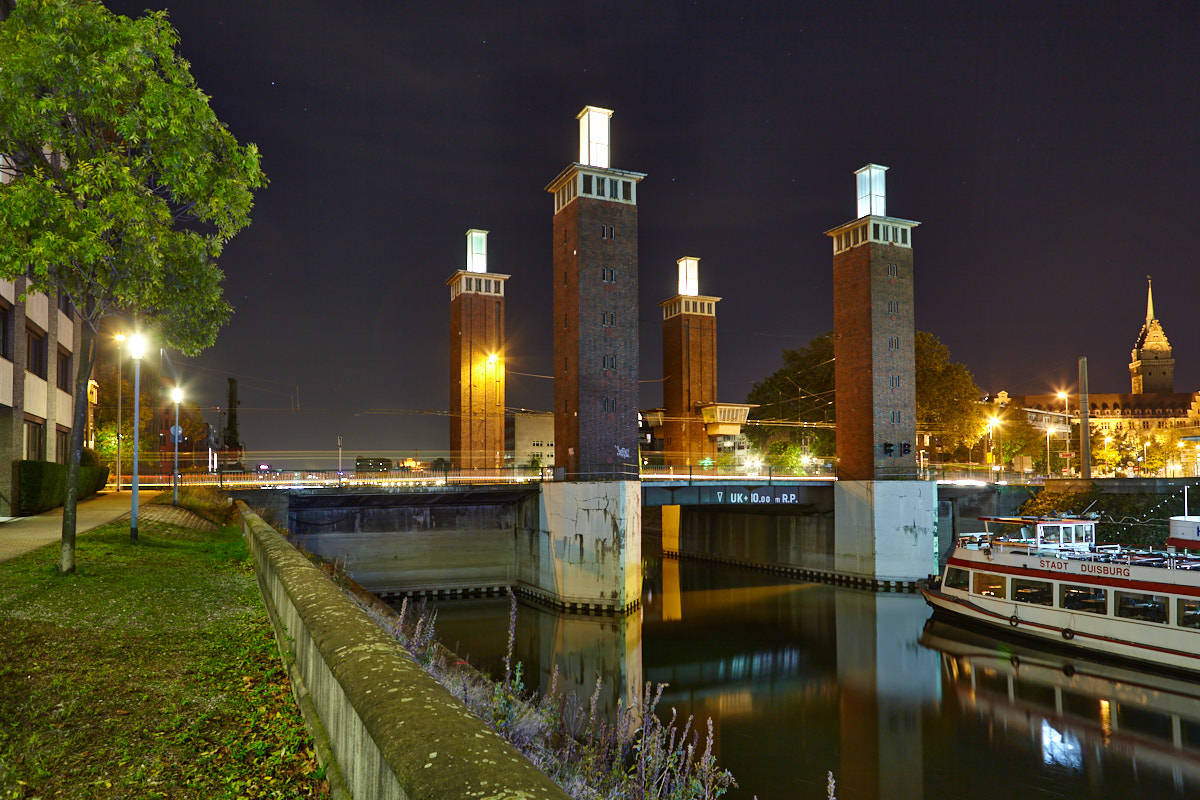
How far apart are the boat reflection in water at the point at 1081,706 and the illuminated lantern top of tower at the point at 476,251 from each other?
42.5m

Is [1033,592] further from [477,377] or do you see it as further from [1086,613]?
[477,377]

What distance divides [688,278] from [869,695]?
146 ft

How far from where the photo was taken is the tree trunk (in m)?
12.3

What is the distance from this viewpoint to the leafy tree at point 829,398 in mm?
62031

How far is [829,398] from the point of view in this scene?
208 feet

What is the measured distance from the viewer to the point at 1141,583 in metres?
25.6

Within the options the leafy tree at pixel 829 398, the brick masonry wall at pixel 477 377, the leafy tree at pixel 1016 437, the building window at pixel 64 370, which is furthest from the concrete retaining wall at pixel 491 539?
the leafy tree at pixel 1016 437

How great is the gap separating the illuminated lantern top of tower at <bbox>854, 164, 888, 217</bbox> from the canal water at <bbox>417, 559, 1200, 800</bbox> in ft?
72.8

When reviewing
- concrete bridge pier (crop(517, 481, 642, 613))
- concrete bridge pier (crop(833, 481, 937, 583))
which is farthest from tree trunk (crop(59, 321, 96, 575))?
concrete bridge pier (crop(833, 481, 937, 583))

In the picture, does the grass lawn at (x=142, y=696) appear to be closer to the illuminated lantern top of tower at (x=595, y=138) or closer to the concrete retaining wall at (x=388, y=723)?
the concrete retaining wall at (x=388, y=723)

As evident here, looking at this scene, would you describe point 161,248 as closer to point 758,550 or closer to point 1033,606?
point 1033,606

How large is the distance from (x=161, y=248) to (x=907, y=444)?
39477 mm

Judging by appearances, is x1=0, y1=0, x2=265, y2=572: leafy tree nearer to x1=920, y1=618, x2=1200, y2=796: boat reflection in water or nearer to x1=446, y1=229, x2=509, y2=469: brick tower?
x1=920, y1=618, x2=1200, y2=796: boat reflection in water

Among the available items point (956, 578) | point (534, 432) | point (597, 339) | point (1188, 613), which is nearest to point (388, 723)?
point (1188, 613)
